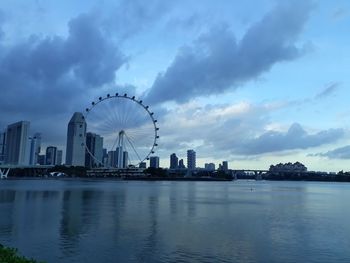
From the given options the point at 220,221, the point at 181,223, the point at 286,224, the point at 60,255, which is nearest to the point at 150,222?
the point at 181,223

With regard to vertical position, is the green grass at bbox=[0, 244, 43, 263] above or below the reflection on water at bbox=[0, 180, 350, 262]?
above

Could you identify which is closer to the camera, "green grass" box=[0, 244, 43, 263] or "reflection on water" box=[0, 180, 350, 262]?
"green grass" box=[0, 244, 43, 263]

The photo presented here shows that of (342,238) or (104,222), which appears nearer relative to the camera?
(342,238)

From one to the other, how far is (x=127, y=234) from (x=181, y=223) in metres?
7.62

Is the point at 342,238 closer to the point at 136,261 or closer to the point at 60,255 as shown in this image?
the point at 136,261

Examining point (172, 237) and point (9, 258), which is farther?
point (172, 237)

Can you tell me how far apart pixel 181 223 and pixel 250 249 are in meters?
11.5

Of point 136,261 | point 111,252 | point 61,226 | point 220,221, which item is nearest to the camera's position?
point 136,261

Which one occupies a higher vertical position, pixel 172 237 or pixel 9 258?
pixel 9 258

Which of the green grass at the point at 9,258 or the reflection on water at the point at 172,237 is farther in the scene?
the reflection on water at the point at 172,237

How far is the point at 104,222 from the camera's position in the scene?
35062mm

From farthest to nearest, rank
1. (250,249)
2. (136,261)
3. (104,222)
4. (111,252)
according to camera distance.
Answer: (104,222), (250,249), (111,252), (136,261)

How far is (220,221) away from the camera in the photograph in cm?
3741

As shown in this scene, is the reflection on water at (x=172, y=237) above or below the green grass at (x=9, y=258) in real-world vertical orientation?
below
